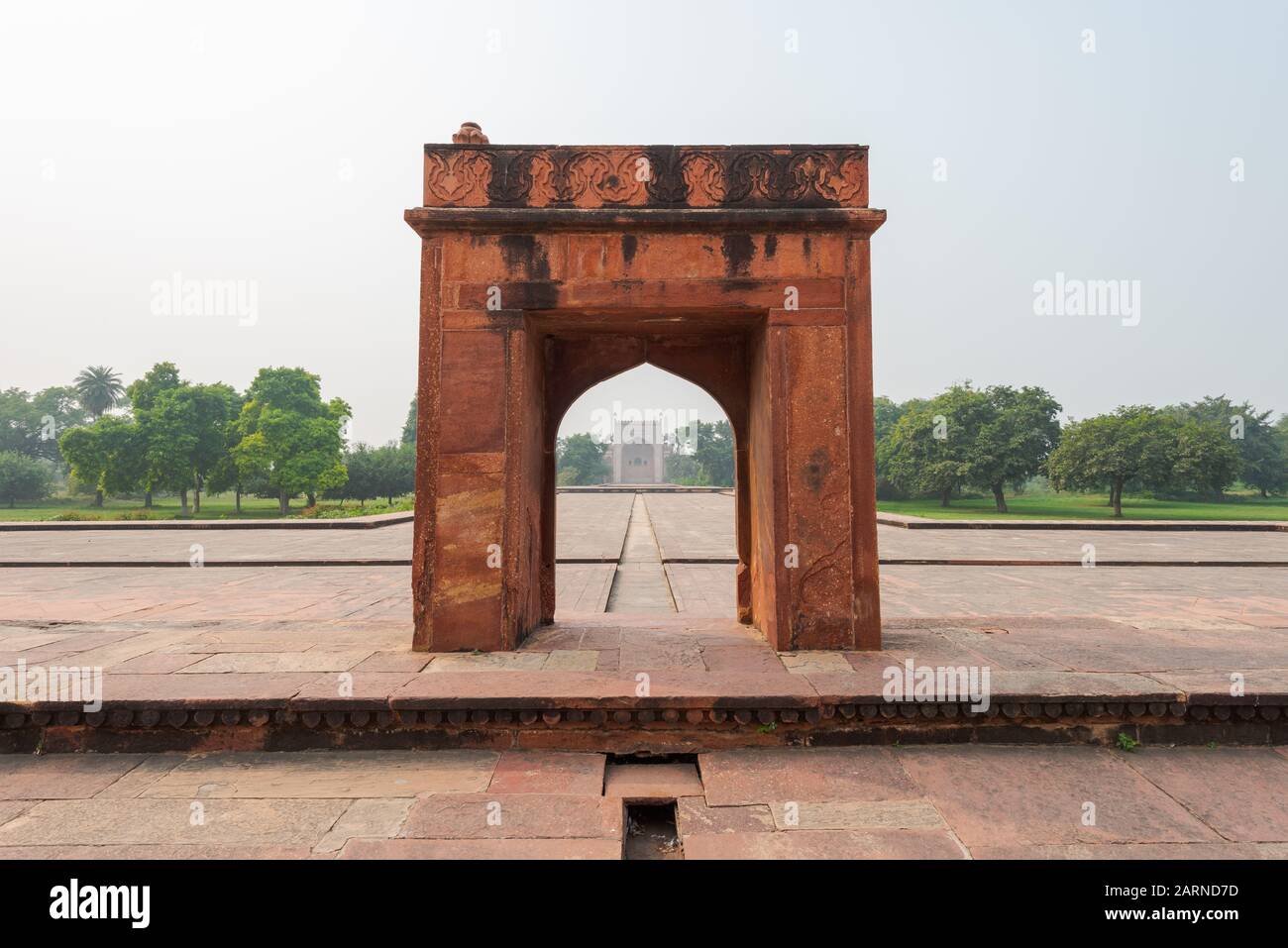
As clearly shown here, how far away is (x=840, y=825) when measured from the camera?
259 cm

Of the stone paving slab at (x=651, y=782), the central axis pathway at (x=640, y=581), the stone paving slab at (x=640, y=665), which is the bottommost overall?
the central axis pathway at (x=640, y=581)

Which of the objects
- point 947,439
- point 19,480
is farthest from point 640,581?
point 19,480

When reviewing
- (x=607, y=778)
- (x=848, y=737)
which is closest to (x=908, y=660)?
(x=848, y=737)

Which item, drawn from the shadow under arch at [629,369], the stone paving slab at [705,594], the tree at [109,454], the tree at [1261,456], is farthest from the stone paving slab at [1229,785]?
the tree at [1261,456]

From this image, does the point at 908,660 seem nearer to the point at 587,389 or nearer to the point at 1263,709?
the point at 1263,709

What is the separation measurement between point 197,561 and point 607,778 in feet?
40.4

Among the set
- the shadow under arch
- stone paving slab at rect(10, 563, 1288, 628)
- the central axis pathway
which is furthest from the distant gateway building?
the shadow under arch

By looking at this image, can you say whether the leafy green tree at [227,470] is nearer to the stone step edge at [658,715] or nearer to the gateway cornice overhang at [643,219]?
the gateway cornice overhang at [643,219]

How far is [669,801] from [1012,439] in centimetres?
3672

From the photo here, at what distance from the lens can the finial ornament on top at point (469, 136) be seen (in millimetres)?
4570

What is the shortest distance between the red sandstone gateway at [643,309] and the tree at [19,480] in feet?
188

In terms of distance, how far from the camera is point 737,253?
14.7 ft
